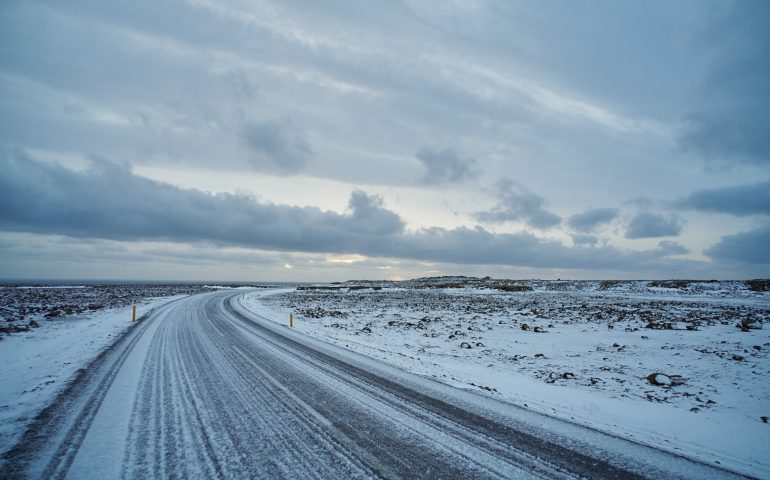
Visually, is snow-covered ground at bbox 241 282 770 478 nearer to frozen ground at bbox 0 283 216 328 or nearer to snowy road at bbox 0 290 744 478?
snowy road at bbox 0 290 744 478

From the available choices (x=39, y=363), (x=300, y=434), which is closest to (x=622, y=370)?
(x=300, y=434)

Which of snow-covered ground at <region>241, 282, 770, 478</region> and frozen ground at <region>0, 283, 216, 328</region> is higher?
snow-covered ground at <region>241, 282, 770, 478</region>

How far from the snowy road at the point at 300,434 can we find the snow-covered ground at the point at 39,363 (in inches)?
15.7

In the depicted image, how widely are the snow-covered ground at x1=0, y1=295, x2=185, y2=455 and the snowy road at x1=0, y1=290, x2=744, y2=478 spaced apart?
40 centimetres

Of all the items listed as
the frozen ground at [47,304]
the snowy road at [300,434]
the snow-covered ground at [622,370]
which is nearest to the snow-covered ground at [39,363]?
the snowy road at [300,434]

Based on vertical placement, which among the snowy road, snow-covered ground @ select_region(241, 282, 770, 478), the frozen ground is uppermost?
the snowy road

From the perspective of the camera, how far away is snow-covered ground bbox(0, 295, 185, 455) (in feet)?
20.7

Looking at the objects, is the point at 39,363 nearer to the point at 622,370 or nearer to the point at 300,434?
the point at 300,434

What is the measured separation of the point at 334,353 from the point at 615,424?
8531 mm

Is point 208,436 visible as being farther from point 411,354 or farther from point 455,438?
point 411,354

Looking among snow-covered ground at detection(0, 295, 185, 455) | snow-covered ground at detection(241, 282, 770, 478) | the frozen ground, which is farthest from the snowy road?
the frozen ground

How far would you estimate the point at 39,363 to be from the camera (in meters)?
10.4

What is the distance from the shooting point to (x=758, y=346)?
37.1 ft

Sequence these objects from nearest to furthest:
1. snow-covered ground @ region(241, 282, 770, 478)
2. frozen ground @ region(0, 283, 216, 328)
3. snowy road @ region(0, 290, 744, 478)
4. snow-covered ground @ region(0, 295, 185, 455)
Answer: snowy road @ region(0, 290, 744, 478) < snow-covered ground @ region(241, 282, 770, 478) < snow-covered ground @ region(0, 295, 185, 455) < frozen ground @ region(0, 283, 216, 328)
